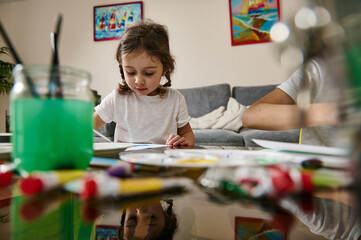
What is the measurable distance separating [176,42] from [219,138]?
1804 millimetres

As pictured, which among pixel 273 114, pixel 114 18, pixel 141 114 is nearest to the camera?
pixel 273 114

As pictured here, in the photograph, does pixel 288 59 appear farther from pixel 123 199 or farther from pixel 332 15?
pixel 123 199

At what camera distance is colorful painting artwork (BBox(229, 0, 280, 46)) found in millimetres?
3498

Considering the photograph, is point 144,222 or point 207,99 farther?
point 207,99

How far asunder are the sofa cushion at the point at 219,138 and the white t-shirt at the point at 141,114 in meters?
1.06

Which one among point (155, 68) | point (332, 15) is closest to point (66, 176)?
point (332, 15)

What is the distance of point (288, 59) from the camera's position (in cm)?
31

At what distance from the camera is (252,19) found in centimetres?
355

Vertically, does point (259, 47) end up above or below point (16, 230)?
above

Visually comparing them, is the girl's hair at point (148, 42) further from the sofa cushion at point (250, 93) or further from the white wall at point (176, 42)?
the white wall at point (176, 42)

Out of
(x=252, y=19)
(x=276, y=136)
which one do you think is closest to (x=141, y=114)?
(x=276, y=136)

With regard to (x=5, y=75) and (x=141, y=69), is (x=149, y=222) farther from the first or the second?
(x=5, y=75)

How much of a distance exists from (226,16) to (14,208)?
12.3ft

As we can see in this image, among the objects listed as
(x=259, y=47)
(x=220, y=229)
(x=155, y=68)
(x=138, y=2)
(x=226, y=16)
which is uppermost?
(x=138, y=2)
